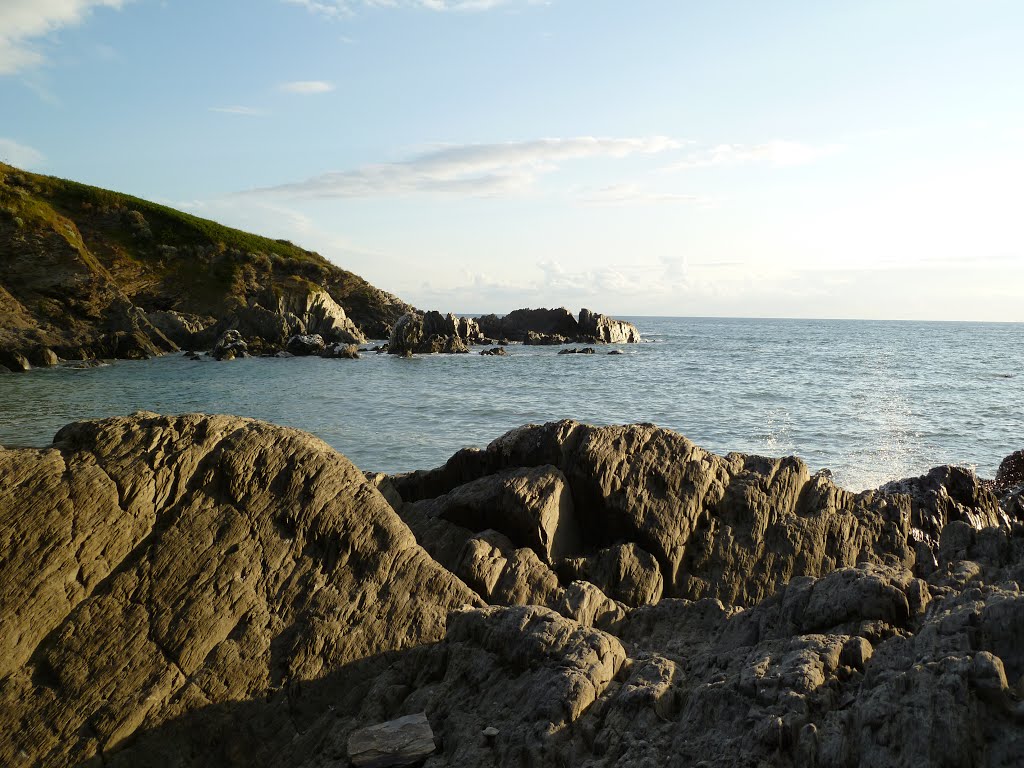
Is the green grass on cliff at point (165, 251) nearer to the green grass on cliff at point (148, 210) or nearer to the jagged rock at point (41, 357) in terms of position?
the green grass on cliff at point (148, 210)

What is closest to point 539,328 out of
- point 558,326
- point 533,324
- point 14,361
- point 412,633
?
point 533,324

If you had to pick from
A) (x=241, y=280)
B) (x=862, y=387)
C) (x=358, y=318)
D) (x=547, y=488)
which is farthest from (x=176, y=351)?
(x=547, y=488)

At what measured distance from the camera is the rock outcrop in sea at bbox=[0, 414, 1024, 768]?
4695 mm

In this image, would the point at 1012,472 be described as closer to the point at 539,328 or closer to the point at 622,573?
the point at 622,573

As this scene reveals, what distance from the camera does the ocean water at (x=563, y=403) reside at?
23906 millimetres

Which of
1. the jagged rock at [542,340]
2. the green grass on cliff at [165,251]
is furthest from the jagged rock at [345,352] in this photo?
the jagged rock at [542,340]

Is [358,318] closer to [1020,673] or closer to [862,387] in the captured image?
[862,387]

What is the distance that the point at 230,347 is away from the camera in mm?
60125

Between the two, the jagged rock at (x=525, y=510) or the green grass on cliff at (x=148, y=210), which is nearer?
the jagged rock at (x=525, y=510)

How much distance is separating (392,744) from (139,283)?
8207 centimetres

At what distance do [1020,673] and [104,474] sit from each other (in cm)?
705

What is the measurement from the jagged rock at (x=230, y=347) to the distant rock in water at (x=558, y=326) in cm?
3580

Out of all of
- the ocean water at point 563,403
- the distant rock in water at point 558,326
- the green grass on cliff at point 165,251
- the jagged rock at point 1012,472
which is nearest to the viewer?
the jagged rock at point 1012,472

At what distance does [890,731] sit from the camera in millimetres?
4219
